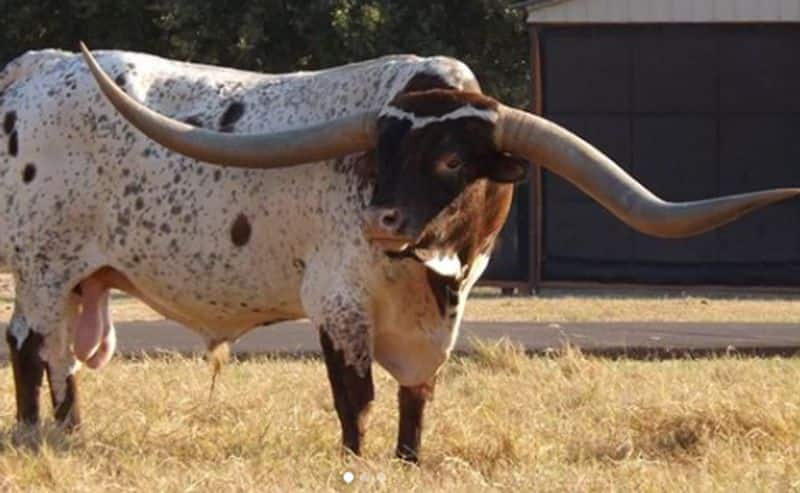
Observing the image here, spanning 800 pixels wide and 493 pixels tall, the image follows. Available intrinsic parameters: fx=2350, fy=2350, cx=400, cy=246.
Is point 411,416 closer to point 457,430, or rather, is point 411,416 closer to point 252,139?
point 457,430

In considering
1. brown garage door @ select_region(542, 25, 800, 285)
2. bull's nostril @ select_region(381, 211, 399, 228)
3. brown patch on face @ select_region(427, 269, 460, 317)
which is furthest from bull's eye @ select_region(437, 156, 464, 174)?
brown garage door @ select_region(542, 25, 800, 285)

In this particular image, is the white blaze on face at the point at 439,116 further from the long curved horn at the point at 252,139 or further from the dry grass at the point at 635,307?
the dry grass at the point at 635,307

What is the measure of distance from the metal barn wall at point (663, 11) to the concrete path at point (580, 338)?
20.5ft

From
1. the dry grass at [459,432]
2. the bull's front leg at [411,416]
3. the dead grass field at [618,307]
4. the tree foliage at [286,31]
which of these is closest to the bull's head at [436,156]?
the bull's front leg at [411,416]

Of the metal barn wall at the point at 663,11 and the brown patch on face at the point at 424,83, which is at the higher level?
the brown patch on face at the point at 424,83

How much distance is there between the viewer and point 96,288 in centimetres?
1080

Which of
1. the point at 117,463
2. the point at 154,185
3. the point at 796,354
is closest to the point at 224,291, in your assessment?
the point at 154,185

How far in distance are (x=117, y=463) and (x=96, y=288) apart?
2.03 meters

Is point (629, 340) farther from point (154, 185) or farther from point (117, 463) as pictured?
point (117, 463)

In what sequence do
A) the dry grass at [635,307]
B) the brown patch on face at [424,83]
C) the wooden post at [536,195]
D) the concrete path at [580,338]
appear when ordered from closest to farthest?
1. the brown patch on face at [424,83]
2. the concrete path at [580,338]
3. the dry grass at [635,307]
4. the wooden post at [536,195]

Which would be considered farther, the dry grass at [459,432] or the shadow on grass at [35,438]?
the shadow on grass at [35,438]

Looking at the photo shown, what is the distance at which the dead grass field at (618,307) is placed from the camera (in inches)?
766

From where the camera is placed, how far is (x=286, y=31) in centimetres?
3155

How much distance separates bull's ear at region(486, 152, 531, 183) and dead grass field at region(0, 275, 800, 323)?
9.34 metres
